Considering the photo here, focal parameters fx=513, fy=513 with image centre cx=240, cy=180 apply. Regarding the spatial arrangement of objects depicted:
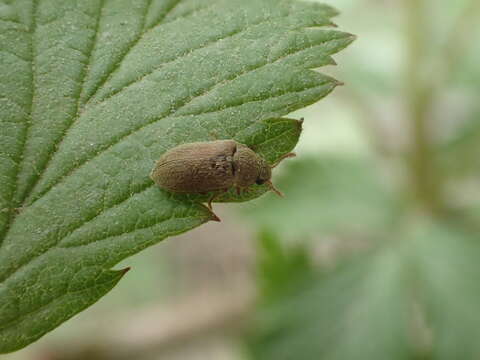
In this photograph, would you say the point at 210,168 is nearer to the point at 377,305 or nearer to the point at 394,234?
the point at 377,305

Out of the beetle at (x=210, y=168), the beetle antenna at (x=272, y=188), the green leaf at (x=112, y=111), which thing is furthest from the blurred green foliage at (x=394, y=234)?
the green leaf at (x=112, y=111)

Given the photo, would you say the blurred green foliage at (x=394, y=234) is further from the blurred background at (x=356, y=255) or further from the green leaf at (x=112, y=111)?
the green leaf at (x=112, y=111)

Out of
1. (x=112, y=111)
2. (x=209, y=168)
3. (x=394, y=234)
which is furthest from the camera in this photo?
(x=394, y=234)

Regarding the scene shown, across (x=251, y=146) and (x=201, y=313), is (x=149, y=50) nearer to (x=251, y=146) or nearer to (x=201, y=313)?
(x=251, y=146)

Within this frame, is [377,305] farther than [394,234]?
No

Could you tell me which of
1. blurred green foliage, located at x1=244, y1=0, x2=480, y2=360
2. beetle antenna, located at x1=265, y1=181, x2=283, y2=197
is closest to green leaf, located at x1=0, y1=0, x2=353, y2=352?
beetle antenna, located at x1=265, y1=181, x2=283, y2=197

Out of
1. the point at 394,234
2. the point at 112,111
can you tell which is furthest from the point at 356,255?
the point at 112,111

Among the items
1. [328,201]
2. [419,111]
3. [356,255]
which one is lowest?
[356,255]

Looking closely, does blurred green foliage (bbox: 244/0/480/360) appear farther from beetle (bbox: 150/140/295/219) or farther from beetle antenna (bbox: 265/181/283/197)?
beetle (bbox: 150/140/295/219)
